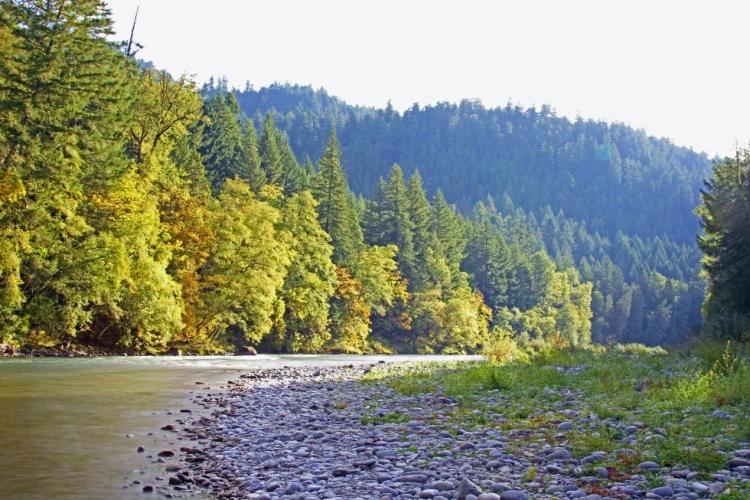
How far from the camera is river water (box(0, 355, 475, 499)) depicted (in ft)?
29.6

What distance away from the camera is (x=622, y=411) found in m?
11.9

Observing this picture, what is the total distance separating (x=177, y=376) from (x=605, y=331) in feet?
449

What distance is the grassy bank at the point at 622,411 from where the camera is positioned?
8.67m

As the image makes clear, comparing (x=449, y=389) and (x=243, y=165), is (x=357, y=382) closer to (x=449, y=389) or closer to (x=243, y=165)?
(x=449, y=389)

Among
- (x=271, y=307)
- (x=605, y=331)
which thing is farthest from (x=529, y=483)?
(x=605, y=331)

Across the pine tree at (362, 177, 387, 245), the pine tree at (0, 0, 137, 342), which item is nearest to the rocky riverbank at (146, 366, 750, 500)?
the pine tree at (0, 0, 137, 342)

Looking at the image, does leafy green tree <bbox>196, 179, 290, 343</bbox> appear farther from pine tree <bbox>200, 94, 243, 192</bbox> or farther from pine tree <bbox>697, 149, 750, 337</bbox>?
pine tree <bbox>697, 149, 750, 337</bbox>

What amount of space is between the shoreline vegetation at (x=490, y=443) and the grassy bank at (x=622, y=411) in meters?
0.03

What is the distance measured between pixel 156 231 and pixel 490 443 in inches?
1278

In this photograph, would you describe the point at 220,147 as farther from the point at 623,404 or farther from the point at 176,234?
the point at 623,404

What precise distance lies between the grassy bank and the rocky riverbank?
2.9 inches

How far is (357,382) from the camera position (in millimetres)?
23141

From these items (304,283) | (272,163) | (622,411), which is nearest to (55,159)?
(304,283)

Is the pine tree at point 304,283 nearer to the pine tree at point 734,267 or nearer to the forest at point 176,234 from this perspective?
the forest at point 176,234
